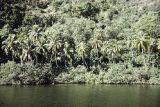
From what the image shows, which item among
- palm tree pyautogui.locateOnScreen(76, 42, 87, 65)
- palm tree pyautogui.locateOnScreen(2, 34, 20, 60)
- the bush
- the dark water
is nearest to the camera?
the dark water

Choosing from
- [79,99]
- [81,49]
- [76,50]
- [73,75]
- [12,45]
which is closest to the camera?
[79,99]

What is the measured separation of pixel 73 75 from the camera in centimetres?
10981

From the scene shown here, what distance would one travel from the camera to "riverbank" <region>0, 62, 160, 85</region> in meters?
102

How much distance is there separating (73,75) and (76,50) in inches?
365

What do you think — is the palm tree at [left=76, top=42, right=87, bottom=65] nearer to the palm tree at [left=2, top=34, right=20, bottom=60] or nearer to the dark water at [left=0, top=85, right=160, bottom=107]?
the palm tree at [left=2, top=34, right=20, bottom=60]

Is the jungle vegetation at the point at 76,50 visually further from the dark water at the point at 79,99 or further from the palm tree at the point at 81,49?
the dark water at the point at 79,99

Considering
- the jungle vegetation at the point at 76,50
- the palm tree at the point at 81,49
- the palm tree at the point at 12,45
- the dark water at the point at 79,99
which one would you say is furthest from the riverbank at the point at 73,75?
the dark water at the point at 79,99

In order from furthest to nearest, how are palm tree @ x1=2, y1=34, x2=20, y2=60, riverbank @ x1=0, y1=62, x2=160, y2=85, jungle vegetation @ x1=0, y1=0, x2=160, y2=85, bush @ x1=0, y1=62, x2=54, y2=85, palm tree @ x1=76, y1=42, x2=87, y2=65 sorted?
palm tree @ x1=76, y1=42, x2=87, y2=65 → palm tree @ x1=2, y1=34, x2=20, y2=60 → jungle vegetation @ x1=0, y1=0, x2=160, y2=85 → riverbank @ x1=0, y1=62, x2=160, y2=85 → bush @ x1=0, y1=62, x2=54, y2=85

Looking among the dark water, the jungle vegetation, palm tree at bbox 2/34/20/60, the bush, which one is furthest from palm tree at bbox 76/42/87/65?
the dark water

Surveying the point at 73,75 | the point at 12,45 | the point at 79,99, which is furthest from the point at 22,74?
the point at 79,99

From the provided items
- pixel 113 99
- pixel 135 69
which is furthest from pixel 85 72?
pixel 113 99

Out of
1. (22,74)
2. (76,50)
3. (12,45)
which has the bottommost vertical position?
(22,74)

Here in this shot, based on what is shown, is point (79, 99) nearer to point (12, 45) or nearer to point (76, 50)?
point (12, 45)

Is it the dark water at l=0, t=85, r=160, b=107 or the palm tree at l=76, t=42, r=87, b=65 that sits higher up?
the palm tree at l=76, t=42, r=87, b=65
